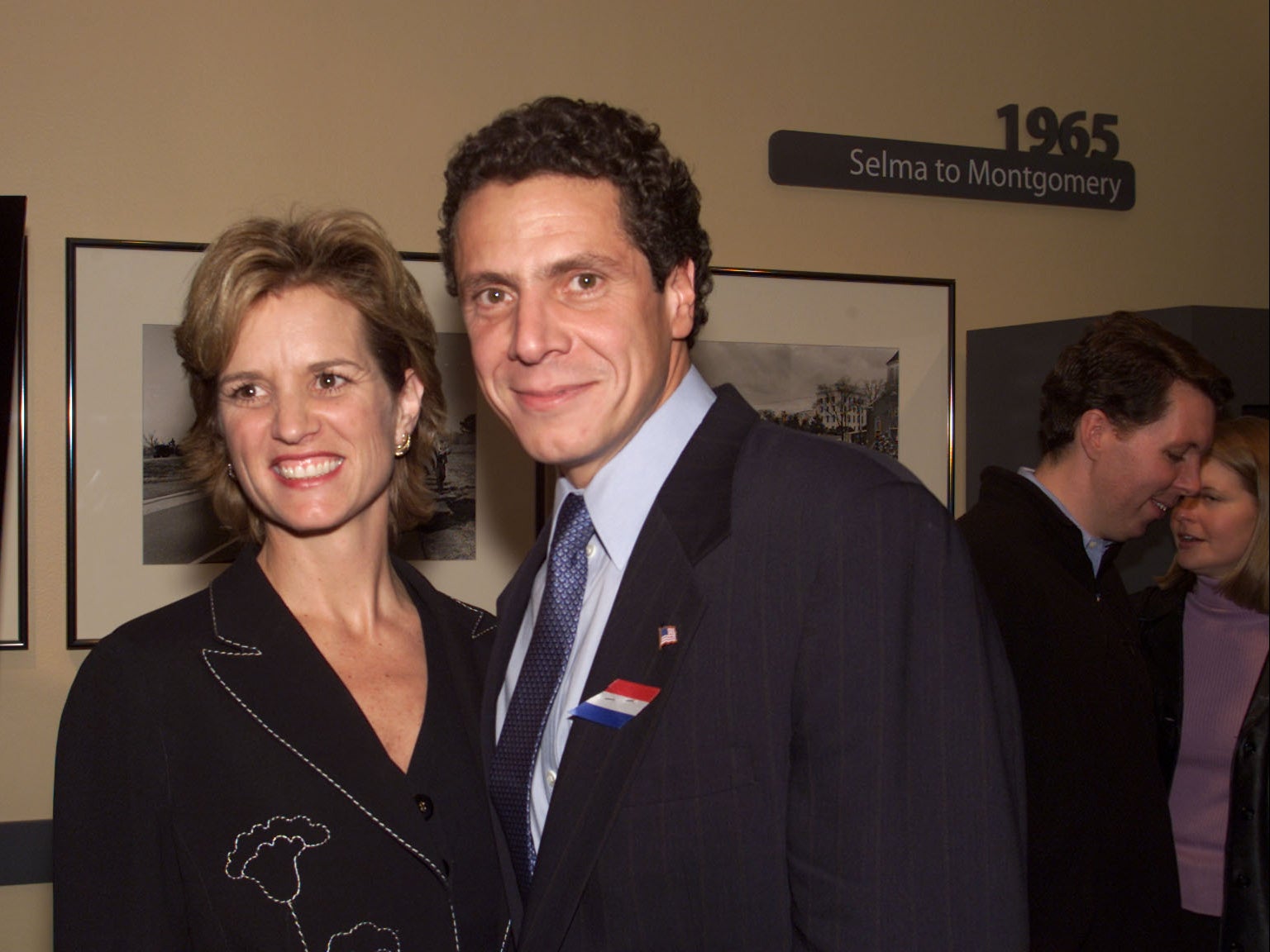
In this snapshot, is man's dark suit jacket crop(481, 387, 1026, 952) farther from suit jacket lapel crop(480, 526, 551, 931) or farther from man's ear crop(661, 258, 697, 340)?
man's ear crop(661, 258, 697, 340)

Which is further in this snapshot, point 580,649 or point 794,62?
point 794,62

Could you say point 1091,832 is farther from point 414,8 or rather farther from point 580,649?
point 414,8

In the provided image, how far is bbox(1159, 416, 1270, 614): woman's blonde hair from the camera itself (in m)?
1.46

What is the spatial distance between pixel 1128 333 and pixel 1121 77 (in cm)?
172

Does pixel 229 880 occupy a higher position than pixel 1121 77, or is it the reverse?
pixel 1121 77

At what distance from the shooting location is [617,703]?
1.34 m

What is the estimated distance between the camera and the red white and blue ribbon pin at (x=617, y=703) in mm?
1319

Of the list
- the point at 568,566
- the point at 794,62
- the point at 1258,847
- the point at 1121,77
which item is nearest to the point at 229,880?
the point at 568,566

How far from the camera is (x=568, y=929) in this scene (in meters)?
1.35

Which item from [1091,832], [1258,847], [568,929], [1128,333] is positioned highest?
[1128,333]

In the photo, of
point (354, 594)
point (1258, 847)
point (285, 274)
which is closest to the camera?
point (1258, 847)

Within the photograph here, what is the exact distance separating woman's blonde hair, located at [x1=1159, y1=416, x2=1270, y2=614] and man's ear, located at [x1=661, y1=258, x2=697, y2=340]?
0.81 m

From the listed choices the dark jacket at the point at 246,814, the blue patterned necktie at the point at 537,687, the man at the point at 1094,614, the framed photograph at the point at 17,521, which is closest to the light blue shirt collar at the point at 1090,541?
the man at the point at 1094,614

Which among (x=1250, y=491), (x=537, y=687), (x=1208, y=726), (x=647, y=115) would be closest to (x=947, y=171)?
(x=647, y=115)
